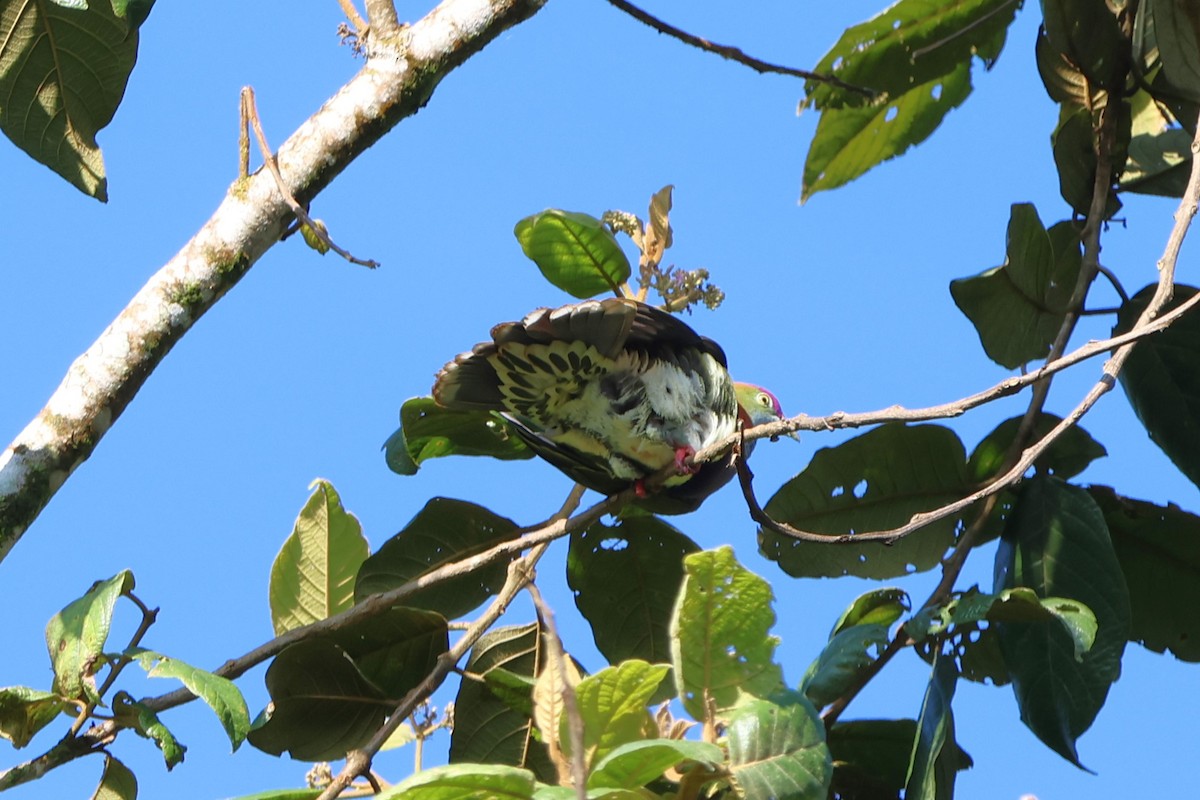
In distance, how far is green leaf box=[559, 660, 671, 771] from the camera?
190 cm

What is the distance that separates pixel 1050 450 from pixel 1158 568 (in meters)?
0.36

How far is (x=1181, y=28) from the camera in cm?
285

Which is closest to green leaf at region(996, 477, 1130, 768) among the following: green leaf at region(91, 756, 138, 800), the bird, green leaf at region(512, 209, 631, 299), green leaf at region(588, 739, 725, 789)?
the bird

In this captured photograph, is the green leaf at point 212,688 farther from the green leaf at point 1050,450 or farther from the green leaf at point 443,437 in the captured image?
the green leaf at point 1050,450

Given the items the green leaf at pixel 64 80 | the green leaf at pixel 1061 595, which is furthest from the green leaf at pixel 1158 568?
the green leaf at pixel 64 80

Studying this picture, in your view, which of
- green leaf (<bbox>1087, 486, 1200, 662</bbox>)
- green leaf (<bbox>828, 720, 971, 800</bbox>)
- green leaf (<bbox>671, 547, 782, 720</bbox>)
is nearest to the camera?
green leaf (<bbox>671, 547, 782, 720</bbox>)

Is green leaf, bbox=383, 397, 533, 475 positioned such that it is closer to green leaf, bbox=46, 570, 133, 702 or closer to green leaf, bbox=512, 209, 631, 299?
green leaf, bbox=512, 209, 631, 299

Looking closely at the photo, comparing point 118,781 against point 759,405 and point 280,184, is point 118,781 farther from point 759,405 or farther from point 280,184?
point 759,405

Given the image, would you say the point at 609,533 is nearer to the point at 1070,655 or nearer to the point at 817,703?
the point at 817,703

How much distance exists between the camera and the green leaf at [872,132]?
361cm

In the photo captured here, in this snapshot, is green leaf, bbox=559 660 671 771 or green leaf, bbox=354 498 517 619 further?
green leaf, bbox=354 498 517 619

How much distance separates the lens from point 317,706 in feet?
8.46

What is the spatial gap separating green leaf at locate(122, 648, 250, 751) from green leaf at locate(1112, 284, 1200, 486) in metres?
2.11

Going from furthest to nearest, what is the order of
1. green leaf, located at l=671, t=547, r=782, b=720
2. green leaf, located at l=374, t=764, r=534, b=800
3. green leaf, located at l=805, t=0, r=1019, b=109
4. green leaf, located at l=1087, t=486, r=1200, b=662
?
green leaf, located at l=805, t=0, r=1019, b=109
green leaf, located at l=1087, t=486, r=1200, b=662
green leaf, located at l=671, t=547, r=782, b=720
green leaf, located at l=374, t=764, r=534, b=800
